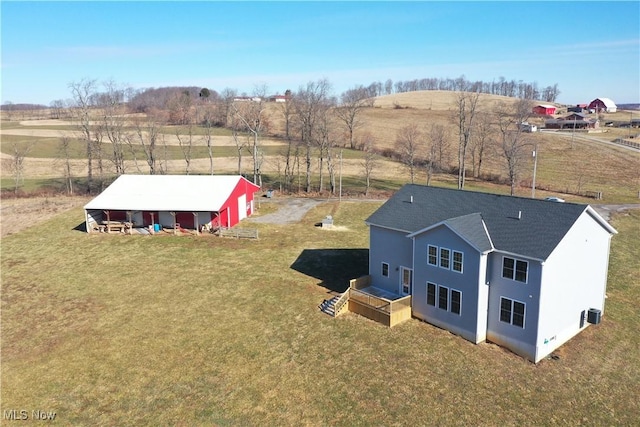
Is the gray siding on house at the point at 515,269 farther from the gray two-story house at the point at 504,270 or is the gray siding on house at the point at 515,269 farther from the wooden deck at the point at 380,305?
the wooden deck at the point at 380,305

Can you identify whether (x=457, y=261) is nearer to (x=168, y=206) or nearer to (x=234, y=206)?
(x=234, y=206)

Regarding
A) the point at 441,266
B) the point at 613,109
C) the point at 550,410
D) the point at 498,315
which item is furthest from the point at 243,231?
the point at 613,109

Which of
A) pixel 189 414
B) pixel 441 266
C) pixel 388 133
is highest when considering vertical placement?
pixel 388 133

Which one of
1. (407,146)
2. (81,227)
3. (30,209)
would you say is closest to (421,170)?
(407,146)

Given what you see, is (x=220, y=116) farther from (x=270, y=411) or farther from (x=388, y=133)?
(x=270, y=411)

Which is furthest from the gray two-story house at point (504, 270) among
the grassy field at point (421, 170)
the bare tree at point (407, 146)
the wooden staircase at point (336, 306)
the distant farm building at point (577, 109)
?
the distant farm building at point (577, 109)

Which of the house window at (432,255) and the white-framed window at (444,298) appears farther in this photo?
the house window at (432,255)
